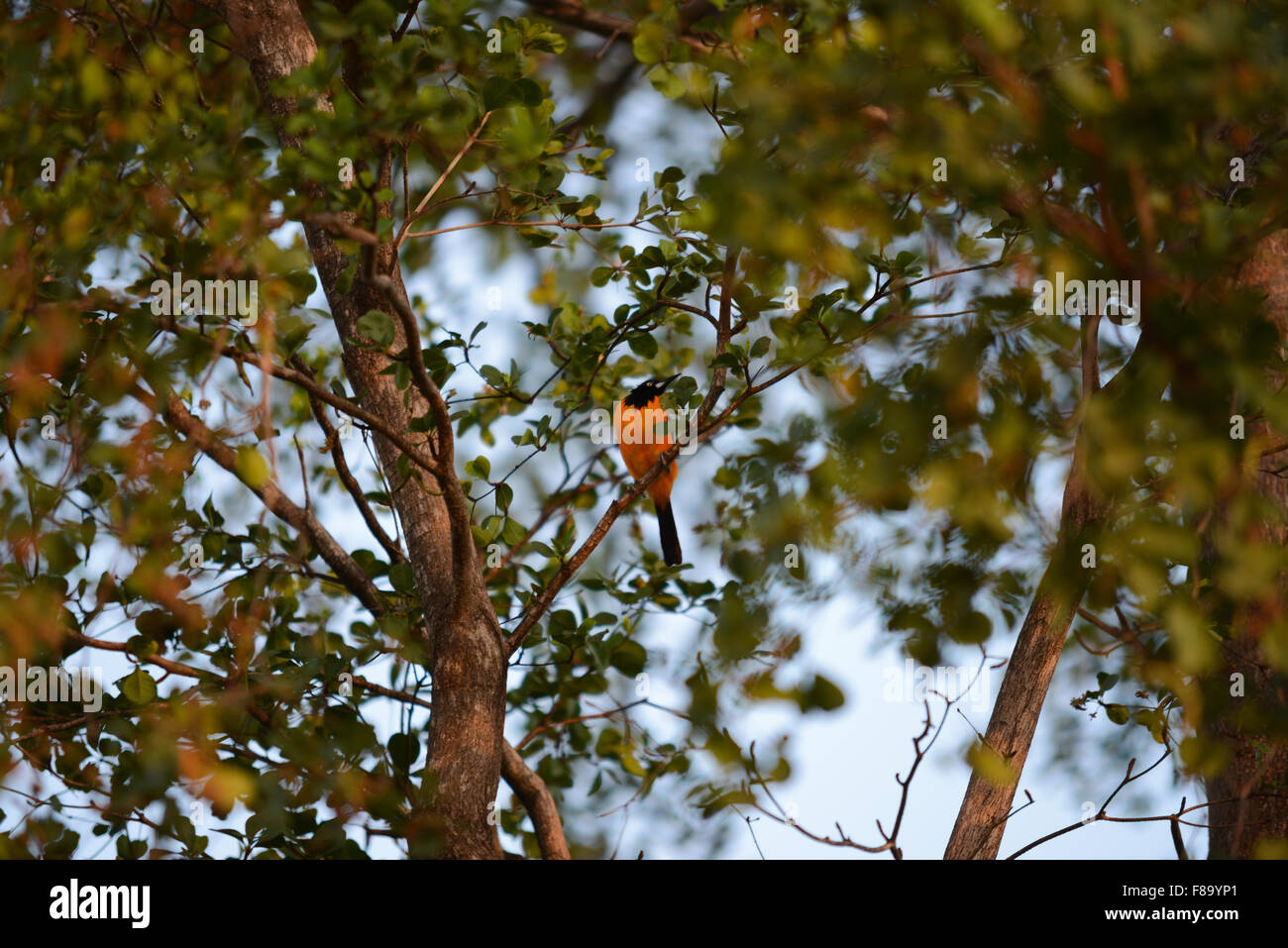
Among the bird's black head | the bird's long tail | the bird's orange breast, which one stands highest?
the bird's black head

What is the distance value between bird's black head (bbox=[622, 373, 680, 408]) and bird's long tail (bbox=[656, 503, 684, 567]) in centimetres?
60

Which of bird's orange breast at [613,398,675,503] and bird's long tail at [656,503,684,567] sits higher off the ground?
bird's orange breast at [613,398,675,503]

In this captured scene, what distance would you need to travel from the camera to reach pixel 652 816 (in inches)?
166

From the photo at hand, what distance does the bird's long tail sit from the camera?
4.99 metres

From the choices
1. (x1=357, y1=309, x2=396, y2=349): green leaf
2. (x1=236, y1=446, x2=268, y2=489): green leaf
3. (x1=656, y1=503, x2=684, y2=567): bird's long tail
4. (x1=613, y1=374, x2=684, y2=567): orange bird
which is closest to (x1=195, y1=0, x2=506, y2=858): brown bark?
(x1=357, y1=309, x2=396, y2=349): green leaf

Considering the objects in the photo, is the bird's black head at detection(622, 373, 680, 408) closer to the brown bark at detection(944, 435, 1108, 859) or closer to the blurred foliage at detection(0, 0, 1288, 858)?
the blurred foliage at detection(0, 0, 1288, 858)

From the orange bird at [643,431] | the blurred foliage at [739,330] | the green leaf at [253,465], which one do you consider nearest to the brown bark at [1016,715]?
the blurred foliage at [739,330]

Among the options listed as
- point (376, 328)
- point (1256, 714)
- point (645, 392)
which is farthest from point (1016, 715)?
point (645, 392)

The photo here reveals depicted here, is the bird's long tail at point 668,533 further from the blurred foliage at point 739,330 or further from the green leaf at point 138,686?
the green leaf at point 138,686

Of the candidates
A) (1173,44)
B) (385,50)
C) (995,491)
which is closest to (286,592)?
(385,50)

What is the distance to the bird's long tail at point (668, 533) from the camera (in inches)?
196

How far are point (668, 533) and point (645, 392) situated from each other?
0.80 meters

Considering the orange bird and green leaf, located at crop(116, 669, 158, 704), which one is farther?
the orange bird
